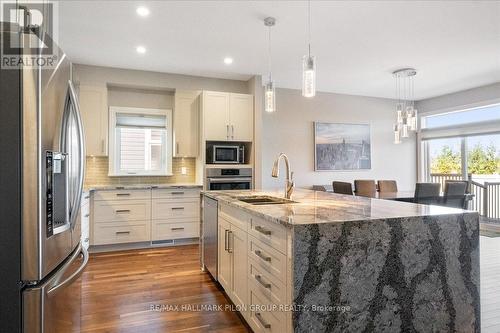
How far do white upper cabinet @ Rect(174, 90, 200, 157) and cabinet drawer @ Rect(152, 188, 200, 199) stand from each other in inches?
25.3

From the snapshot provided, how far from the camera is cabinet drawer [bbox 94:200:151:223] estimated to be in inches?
165

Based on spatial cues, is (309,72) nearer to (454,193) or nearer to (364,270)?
(364,270)

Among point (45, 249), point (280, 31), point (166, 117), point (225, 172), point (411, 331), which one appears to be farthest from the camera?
point (166, 117)

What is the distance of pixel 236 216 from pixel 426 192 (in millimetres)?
2924

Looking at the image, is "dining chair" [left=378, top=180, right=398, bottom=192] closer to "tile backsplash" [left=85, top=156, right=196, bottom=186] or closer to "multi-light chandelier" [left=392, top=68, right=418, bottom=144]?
"multi-light chandelier" [left=392, top=68, right=418, bottom=144]

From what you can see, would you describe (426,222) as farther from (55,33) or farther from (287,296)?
(55,33)

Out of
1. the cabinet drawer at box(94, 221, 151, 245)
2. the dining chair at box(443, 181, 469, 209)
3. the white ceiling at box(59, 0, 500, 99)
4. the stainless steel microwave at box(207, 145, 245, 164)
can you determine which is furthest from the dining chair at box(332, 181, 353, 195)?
the cabinet drawer at box(94, 221, 151, 245)

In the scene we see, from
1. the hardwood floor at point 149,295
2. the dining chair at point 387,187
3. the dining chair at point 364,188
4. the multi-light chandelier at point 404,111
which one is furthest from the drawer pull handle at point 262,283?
the dining chair at point 387,187

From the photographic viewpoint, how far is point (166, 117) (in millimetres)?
5102

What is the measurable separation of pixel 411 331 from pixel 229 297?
1409 mm

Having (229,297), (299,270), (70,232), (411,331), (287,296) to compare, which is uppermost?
(70,232)

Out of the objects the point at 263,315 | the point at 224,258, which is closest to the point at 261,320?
the point at 263,315

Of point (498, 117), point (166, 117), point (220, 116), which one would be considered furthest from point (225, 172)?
point (498, 117)

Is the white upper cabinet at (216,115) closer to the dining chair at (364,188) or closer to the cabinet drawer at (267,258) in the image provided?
the dining chair at (364,188)
